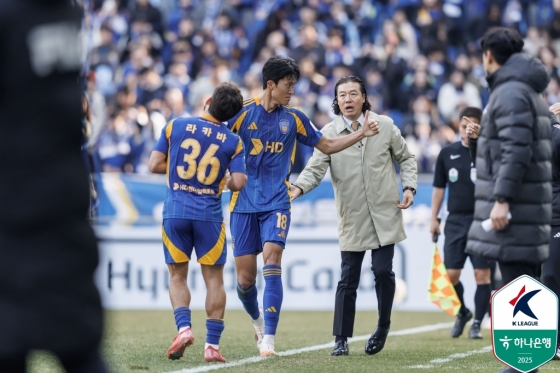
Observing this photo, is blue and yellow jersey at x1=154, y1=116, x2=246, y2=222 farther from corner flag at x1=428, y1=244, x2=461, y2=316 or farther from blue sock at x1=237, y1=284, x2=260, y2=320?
corner flag at x1=428, y1=244, x2=461, y2=316

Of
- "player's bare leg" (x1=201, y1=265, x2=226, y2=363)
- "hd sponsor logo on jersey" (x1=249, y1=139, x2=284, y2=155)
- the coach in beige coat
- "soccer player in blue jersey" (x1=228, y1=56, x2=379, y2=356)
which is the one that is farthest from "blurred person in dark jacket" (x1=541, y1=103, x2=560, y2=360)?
"player's bare leg" (x1=201, y1=265, x2=226, y2=363)

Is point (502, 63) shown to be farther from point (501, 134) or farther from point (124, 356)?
point (124, 356)

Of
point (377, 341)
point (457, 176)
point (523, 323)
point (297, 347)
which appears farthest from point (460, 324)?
point (523, 323)

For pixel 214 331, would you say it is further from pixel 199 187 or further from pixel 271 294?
pixel 199 187

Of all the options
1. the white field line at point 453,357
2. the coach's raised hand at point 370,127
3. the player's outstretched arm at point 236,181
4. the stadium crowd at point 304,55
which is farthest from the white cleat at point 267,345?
the stadium crowd at point 304,55

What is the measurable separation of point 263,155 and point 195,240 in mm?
1041

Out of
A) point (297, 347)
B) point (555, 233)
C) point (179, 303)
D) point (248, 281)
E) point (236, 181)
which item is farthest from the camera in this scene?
point (297, 347)

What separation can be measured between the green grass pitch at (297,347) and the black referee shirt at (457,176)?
1.44 m

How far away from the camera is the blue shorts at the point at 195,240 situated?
8195mm

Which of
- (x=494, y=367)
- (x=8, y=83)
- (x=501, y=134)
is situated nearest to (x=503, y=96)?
(x=501, y=134)

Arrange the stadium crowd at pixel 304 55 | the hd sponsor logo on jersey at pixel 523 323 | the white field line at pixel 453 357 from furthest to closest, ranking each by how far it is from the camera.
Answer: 1. the stadium crowd at pixel 304 55
2. the white field line at pixel 453 357
3. the hd sponsor logo on jersey at pixel 523 323

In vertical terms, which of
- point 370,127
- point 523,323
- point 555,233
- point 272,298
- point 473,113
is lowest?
point 272,298

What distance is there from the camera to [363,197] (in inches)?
366

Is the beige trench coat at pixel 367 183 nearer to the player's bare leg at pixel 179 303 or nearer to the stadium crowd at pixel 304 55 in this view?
the player's bare leg at pixel 179 303
